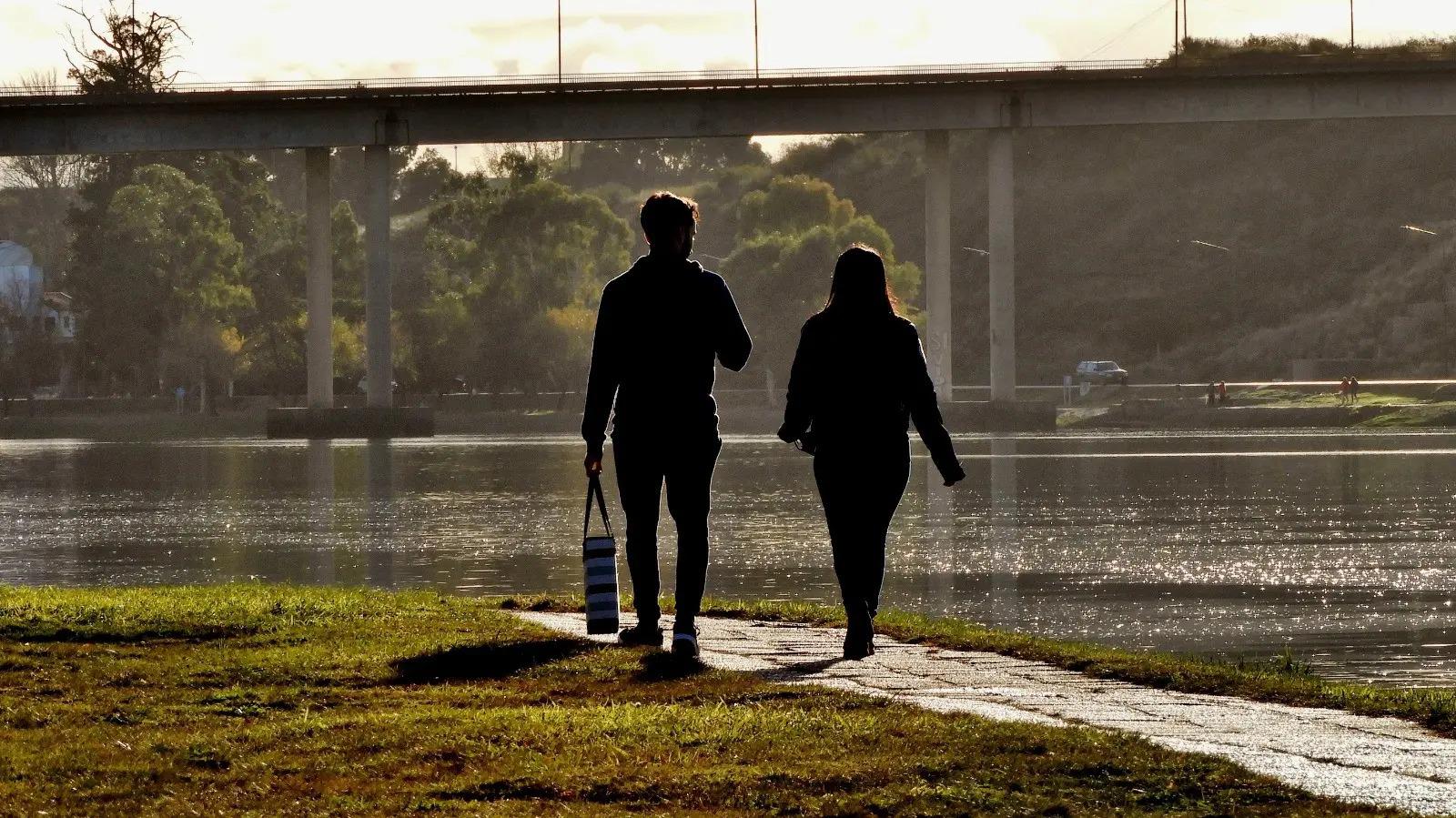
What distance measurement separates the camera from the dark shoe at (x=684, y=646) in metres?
9.38

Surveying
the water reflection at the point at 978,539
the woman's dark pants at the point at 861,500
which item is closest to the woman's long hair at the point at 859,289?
the woman's dark pants at the point at 861,500

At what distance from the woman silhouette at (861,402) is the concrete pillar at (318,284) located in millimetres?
58665

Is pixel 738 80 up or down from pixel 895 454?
up

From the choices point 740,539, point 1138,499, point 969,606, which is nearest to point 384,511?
point 740,539

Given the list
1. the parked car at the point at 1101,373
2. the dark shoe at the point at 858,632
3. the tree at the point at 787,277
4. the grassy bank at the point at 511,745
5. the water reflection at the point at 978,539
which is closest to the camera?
the grassy bank at the point at 511,745

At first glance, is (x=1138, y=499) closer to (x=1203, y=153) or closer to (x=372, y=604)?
(x=372, y=604)

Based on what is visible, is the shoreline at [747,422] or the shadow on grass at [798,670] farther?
the shoreline at [747,422]

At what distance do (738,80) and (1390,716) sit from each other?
182 ft

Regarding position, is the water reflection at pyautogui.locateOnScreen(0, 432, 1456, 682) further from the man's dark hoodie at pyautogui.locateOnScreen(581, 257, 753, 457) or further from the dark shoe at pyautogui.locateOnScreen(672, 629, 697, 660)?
the man's dark hoodie at pyautogui.locateOnScreen(581, 257, 753, 457)

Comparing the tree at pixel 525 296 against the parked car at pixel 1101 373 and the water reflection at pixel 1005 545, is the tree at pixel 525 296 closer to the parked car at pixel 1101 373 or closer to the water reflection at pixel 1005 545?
the parked car at pixel 1101 373

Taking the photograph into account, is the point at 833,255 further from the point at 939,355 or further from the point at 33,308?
the point at 33,308

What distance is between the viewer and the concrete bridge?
62.1 meters

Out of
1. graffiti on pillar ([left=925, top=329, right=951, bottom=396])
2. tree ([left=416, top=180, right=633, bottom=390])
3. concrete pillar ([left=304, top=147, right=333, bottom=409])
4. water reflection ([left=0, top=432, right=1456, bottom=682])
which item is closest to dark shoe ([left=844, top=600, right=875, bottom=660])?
water reflection ([left=0, top=432, right=1456, bottom=682])

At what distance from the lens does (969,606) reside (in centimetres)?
1471
